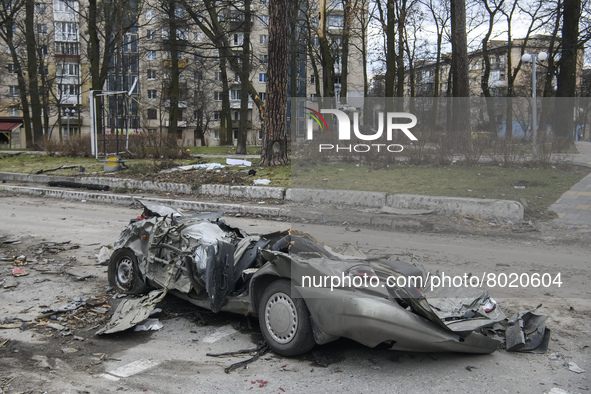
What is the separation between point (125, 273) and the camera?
234 inches

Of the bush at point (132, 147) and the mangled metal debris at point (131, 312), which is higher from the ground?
the bush at point (132, 147)

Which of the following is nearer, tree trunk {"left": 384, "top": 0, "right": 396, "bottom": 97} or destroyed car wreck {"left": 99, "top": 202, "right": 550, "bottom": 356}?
destroyed car wreck {"left": 99, "top": 202, "right": 550, "bottom": 356}

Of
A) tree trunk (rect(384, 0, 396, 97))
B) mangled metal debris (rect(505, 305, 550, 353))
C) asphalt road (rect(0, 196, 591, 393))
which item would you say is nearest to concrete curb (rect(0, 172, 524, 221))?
asphalt road (rect(0, 196, 591, 393))

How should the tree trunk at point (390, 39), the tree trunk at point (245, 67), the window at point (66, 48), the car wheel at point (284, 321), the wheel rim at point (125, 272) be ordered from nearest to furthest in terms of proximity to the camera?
1. the car wheel at point (284, 321)
2. the wheel rim at point (125, 272)
3. the tree trunk at point (245, 67)
4. the tree trunk at point (390, 39)
5. the window at point (66, 48)

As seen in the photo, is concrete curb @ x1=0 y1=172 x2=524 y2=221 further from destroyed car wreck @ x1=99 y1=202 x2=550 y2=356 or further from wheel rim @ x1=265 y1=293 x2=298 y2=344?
wheel rim @ x1=265 y1=293 x2=298 y2=344

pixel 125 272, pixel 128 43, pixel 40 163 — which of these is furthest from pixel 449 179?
pixel 128 43

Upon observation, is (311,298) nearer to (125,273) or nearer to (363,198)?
(363,198)

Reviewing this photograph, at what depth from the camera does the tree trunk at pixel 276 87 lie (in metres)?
15.9

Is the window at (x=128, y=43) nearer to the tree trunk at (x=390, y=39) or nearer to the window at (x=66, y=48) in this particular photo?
the window at (x=66, y=48)

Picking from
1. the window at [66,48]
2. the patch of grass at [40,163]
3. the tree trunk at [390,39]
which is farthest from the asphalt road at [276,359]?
the window at [66,48]

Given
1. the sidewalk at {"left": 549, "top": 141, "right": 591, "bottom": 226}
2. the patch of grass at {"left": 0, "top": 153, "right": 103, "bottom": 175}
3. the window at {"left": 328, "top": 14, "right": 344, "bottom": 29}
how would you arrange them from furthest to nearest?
the window at {"left": 328, "top": 14, "right": 344, "bottom": 29} < the patch of grass at {"left": 0, "top": 153, "right": 103, "bottom": 175} < the sidewalk at {"left": 549, "top": 141, "right": 591, "bottom": 226}

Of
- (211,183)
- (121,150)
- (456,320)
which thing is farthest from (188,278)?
(121,150)

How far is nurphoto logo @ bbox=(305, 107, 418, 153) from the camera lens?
3719 mm

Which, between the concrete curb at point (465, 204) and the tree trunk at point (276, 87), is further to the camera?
the tree trunk at point (276, 87)
